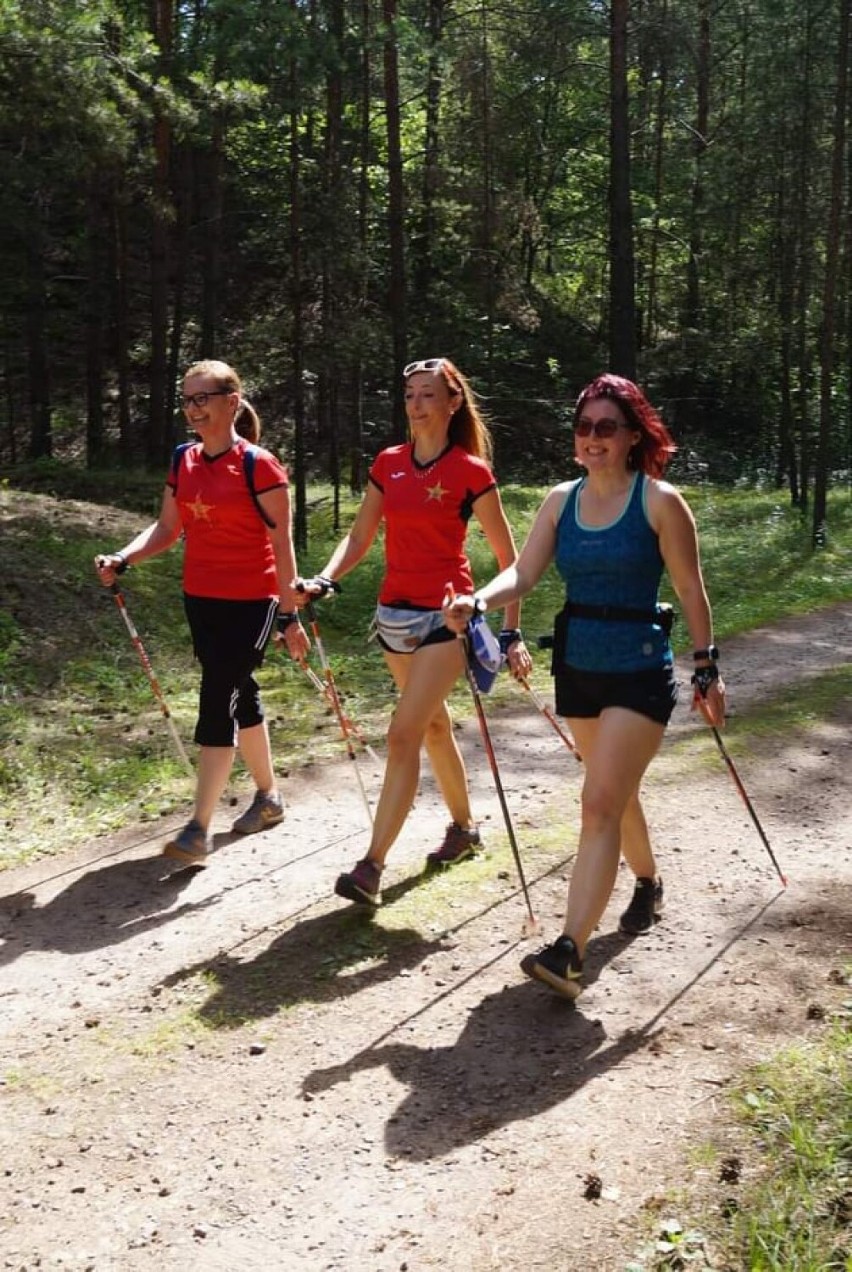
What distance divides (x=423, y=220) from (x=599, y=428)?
2750 cm

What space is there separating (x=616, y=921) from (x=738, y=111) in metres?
23.0

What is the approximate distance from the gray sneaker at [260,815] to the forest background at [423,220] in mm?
8708

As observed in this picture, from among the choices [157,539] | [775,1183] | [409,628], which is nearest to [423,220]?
[157,539]

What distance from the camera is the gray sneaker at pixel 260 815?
7090mm

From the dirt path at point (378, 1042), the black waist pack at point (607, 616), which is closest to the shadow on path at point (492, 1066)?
the dirt path at point (378, 1042)

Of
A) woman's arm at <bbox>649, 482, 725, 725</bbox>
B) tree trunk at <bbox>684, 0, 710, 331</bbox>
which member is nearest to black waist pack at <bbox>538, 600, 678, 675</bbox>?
woman's arm at <bbox>649, 482, 725, 725</bbox>

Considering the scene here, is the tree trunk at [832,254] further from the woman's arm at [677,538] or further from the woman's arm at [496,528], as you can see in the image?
the woman's arm at [677,538]

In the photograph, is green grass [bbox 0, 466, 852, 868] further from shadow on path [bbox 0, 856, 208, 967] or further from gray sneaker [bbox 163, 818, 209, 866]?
gray sneaker [bbox 163, 818, 209, 866]

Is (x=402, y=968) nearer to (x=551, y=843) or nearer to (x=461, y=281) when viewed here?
(x=551, y=843)

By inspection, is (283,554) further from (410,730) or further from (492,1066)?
(492,1066)

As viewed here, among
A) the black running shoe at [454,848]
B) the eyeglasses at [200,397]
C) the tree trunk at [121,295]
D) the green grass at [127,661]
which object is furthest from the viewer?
the tree trunk at [121,295]

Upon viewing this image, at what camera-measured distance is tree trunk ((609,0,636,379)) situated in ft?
54.3

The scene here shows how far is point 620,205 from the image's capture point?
55.8ft

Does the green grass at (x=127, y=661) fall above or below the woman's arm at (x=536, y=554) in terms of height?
below
